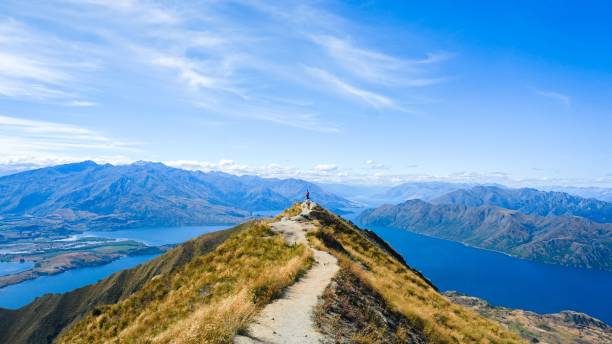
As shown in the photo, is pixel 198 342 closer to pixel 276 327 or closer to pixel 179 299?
pixel 276 327

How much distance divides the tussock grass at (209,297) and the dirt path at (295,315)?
49 centimetres

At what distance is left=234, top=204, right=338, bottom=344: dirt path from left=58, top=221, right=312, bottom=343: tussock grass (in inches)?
19.5

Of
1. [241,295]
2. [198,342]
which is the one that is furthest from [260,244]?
[198,342]

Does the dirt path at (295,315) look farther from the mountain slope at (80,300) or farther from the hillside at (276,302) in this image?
the mountain slope at (80,300)

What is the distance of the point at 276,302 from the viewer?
1623cm

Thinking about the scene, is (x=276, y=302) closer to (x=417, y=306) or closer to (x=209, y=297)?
(x=209, y=297)

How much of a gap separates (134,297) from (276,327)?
2035 centimetres

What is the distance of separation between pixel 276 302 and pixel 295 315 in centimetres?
203

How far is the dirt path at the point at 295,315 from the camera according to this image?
12.3 m

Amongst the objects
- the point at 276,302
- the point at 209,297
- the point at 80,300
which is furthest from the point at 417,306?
the point at 80,300

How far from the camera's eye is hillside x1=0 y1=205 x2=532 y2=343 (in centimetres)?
1373

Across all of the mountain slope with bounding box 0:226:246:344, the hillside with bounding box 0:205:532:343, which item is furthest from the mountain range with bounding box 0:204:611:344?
the mountain slope with bounding box 0:226:246:344

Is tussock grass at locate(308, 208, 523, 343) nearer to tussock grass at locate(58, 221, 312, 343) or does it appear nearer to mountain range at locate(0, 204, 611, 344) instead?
mountain range at locate(0, 204, 611, 344)

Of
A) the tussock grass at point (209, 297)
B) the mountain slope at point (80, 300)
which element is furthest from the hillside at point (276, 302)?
the mountain slope at point (80, 300)
